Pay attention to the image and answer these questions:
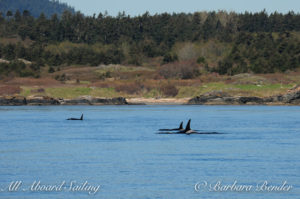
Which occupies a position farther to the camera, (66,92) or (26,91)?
(26,91)

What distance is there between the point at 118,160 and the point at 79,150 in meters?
6.66

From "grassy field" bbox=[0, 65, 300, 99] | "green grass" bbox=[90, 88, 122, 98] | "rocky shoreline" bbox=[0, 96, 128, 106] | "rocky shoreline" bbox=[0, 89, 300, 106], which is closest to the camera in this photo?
"rocky shoreline" bbox=[0, 89, 300, 106]

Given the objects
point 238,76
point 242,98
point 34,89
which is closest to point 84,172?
point 242,98

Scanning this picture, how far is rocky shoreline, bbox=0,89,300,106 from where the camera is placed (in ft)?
379

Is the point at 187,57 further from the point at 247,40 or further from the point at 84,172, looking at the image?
the point at 84,172

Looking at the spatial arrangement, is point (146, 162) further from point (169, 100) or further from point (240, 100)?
point (169, 100)

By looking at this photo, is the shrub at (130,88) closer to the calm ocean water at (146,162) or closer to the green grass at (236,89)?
the green grass at (236,89)

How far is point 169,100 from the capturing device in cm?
12712

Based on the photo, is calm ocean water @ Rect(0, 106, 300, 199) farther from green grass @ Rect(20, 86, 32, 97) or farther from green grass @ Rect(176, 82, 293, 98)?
green grass @ Rect(20, 86, 32, 97)

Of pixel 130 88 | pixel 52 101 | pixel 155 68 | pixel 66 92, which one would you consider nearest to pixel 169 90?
pixel 130 88

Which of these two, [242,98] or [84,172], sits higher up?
[84,172]

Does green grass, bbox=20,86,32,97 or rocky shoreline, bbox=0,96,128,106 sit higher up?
green grass, bbox=20,86,32,97

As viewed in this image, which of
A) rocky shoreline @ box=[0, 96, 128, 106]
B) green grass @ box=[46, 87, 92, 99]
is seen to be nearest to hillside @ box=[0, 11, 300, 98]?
green grass @ box=[46, 87, 92, 99]

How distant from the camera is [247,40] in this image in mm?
188750
